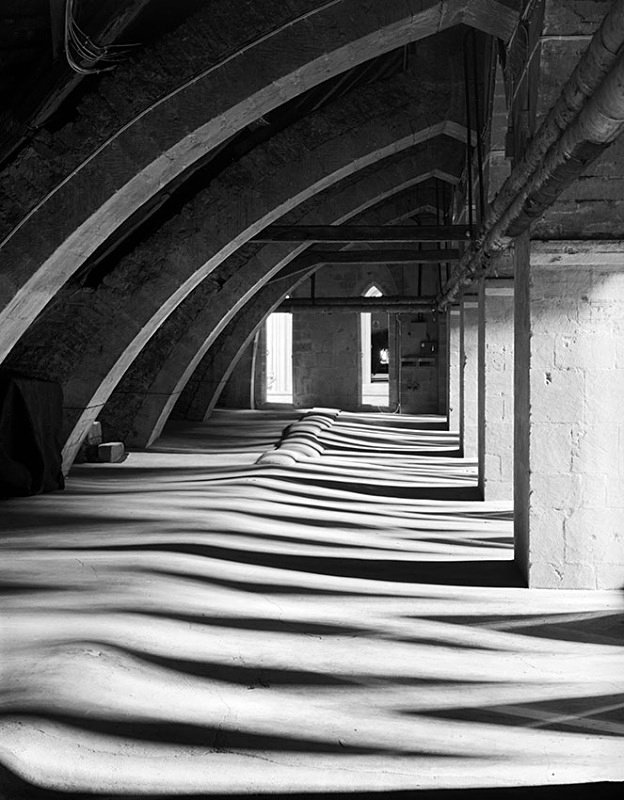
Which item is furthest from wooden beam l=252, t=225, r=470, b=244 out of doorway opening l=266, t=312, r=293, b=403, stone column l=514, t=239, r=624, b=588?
doorway opening l=266, t=312, r=293, b=403

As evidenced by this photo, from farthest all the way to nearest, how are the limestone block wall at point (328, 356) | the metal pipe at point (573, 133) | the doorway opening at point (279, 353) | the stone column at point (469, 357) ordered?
the doorway opening at point (279, 353)
the limestone block wall at point (328, 356)
the stone column at point (469, 357)
the metal pipe at point (573, 133)

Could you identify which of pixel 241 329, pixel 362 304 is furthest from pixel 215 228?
pixel 362 304

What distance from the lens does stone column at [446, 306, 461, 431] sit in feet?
55.0

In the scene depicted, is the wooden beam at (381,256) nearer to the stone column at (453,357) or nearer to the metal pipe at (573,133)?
the stone column at (453,357)

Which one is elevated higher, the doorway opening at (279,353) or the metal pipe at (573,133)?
the doorway opening at (279,353)

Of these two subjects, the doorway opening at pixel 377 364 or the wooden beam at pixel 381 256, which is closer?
the wooden beam at pixel 381 256

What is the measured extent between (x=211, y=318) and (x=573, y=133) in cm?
1013

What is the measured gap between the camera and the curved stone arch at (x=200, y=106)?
7.41m

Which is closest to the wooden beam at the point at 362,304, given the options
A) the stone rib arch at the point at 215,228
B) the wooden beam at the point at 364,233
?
the wooden beam at the point at 364,233

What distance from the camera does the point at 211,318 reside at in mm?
14492

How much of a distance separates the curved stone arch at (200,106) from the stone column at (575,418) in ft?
7.98

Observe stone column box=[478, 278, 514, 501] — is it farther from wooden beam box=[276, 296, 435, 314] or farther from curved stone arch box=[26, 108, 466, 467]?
wooden beam box=[276, 296, 435, 314]

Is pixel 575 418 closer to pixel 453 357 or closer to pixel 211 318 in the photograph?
pixel 211 318

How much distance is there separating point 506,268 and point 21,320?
189 inches
